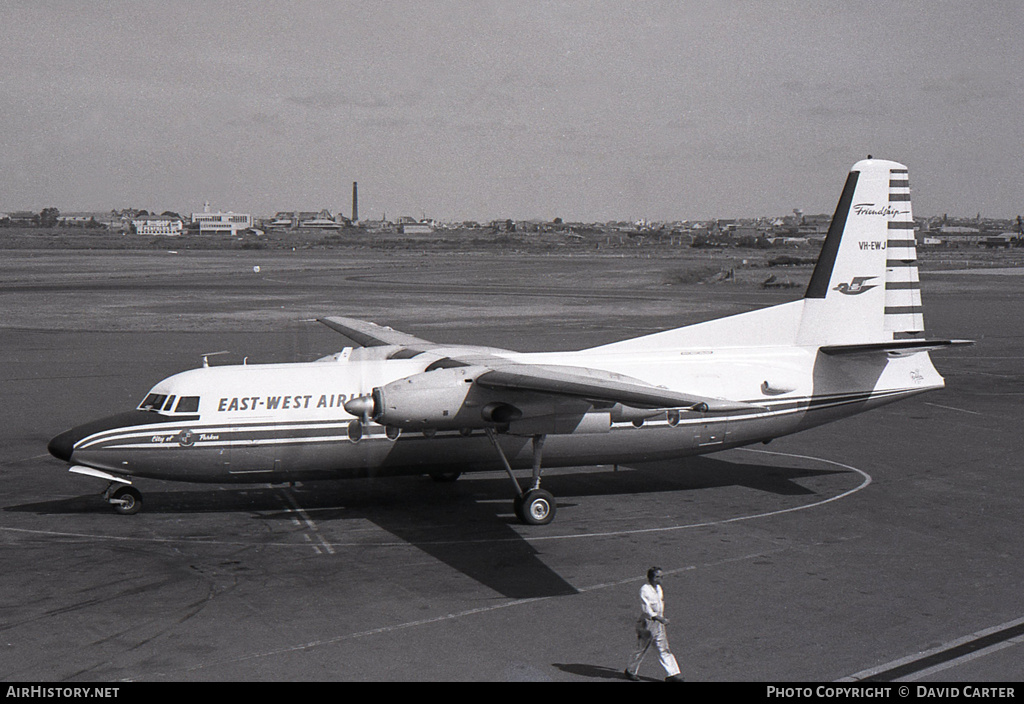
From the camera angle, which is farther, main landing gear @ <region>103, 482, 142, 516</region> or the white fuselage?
main landing gear @ <region>103, 482, 142, 516</region>

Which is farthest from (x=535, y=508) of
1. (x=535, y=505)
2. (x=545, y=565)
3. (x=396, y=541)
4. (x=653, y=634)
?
(x=653, y=634)

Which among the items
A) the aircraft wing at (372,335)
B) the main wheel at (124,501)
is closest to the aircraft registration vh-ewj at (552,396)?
the main wheel at (124,501)

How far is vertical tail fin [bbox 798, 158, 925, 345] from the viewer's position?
24.1 m

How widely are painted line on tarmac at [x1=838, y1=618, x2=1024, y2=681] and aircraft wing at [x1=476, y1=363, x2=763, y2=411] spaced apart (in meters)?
5.09

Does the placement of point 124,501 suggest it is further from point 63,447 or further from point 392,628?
point 392,628

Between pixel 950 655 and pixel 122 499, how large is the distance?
15892 millimetres

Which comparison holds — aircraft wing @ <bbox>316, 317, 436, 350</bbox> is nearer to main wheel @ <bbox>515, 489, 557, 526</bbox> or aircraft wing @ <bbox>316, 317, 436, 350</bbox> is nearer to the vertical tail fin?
main wheel @ <bbox>515, 489, 557, 526</bbox>

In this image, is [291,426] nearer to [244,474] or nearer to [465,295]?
[244,474]

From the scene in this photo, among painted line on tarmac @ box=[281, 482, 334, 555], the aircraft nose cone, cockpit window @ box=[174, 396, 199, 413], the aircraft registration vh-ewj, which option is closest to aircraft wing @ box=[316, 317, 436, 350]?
the aircraft registration vh-ewj

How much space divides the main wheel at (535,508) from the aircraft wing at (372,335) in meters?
5.35

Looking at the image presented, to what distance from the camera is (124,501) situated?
2005cm

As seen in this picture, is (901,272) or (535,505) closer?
(535,505)

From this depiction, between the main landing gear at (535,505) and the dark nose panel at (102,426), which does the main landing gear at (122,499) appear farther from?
the main landing gear at (535,505)

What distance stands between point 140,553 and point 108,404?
15.1 meters
